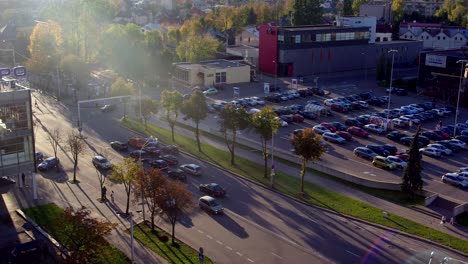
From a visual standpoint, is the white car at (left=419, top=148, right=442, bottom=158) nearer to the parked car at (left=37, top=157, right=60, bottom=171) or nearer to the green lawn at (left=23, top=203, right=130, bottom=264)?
the green lawn at (left=23, top=203, right=130, bottom=264)

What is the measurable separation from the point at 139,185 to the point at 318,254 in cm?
896

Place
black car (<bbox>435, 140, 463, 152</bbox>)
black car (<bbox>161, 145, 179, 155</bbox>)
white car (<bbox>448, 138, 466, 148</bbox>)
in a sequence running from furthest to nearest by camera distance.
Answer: white car (<bbox>448, 138, 466, 148</bbox>) < black car (<bbox>435, 140, 463, 152</bbox>) < black car (<bbox>161, 145, 179, 155</bbox>)

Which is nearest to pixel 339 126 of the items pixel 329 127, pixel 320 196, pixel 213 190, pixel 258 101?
pixel 329 127

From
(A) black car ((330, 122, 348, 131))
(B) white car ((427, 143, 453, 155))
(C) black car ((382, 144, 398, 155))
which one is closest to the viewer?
(C) black car ((382, 144, 398, 155))

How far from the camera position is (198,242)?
80.9 feet

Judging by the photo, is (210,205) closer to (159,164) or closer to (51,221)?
(159,164)

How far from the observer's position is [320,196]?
30.4 meters

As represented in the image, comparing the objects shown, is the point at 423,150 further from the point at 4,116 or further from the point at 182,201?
the point at 4,116

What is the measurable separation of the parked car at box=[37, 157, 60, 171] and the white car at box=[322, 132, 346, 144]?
20.1 metres

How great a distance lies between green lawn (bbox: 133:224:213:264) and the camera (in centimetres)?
2300

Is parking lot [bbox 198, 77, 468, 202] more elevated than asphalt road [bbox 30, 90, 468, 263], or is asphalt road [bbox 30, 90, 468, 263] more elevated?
parking lot [bbox 198, 77, 468, 202]

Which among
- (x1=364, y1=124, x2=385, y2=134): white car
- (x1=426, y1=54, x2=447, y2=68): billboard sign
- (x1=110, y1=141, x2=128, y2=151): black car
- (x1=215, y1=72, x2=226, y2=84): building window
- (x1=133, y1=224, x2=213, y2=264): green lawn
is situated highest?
(x1=426, y1=54, x2=447, y2=68): billboard sign

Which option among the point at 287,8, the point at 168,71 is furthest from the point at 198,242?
the point at 287,8

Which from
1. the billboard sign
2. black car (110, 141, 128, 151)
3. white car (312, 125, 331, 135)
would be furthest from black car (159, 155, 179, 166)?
the billboard sign
